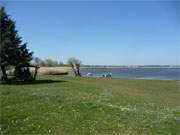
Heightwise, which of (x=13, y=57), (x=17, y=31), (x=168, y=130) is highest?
(x=17, y=31)

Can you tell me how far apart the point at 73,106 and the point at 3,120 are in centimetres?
433

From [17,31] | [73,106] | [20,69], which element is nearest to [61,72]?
[20,69]

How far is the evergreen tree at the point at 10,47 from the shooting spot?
1563 inches

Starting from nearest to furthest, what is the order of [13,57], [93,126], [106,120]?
1. [93,126]
2. [106,120]
3. [13,57]

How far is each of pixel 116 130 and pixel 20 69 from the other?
37971mm

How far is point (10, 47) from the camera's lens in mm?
40219

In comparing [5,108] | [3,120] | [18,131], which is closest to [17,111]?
[5,108]

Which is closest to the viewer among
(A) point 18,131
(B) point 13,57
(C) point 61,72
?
(A) point 18,131

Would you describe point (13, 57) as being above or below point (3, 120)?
above

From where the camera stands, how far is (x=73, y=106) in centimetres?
1600

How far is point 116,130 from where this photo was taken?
11.5 metres

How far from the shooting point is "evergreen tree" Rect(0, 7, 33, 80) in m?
39.7

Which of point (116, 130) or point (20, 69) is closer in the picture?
point (116, 130)

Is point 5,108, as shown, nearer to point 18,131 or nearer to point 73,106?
point 73,106
